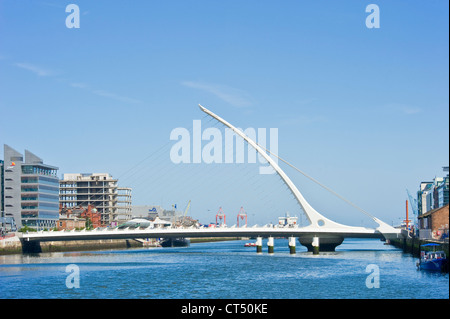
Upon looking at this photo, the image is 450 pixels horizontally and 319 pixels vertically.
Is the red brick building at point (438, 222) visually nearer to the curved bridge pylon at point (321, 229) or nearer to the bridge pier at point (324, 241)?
the curved bridge pylon at point (321, 229)

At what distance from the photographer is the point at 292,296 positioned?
4688cm

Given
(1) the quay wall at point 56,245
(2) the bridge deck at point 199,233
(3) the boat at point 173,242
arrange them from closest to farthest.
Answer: (2) the bridge deck at point 199,233
(1) the quay wall at point 56,245
(3) the boat at point 173,242

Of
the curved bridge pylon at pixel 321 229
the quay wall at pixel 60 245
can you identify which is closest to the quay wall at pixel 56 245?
the quay wall at pixel 60 245

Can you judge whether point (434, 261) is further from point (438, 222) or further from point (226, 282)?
point (438, 222)

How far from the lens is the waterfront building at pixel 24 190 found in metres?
146

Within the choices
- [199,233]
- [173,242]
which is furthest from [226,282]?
[173,242]

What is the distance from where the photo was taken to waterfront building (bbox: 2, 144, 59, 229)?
14638 centimetres

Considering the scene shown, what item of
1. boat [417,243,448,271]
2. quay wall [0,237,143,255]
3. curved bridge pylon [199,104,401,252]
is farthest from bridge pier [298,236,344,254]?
quay wall [0,237,143,255]

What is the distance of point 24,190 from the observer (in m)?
147

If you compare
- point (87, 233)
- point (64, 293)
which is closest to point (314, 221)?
point (87, 233)

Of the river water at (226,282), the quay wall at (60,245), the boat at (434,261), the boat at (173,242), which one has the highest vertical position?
the boat at (434,261)

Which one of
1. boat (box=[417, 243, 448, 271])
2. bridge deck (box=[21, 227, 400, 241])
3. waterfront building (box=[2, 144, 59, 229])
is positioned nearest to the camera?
boat (box=[417, 243, 448, 271])

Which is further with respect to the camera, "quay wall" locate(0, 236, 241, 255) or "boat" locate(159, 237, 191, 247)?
"boat" locate(159, 237, 191, 247)

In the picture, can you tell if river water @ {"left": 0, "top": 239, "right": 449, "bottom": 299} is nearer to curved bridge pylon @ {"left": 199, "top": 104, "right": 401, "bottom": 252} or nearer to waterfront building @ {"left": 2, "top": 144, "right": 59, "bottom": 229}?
curved bridge pylon @ {"left": 199, "top": 104, "right": 401, "bottom": 252}
